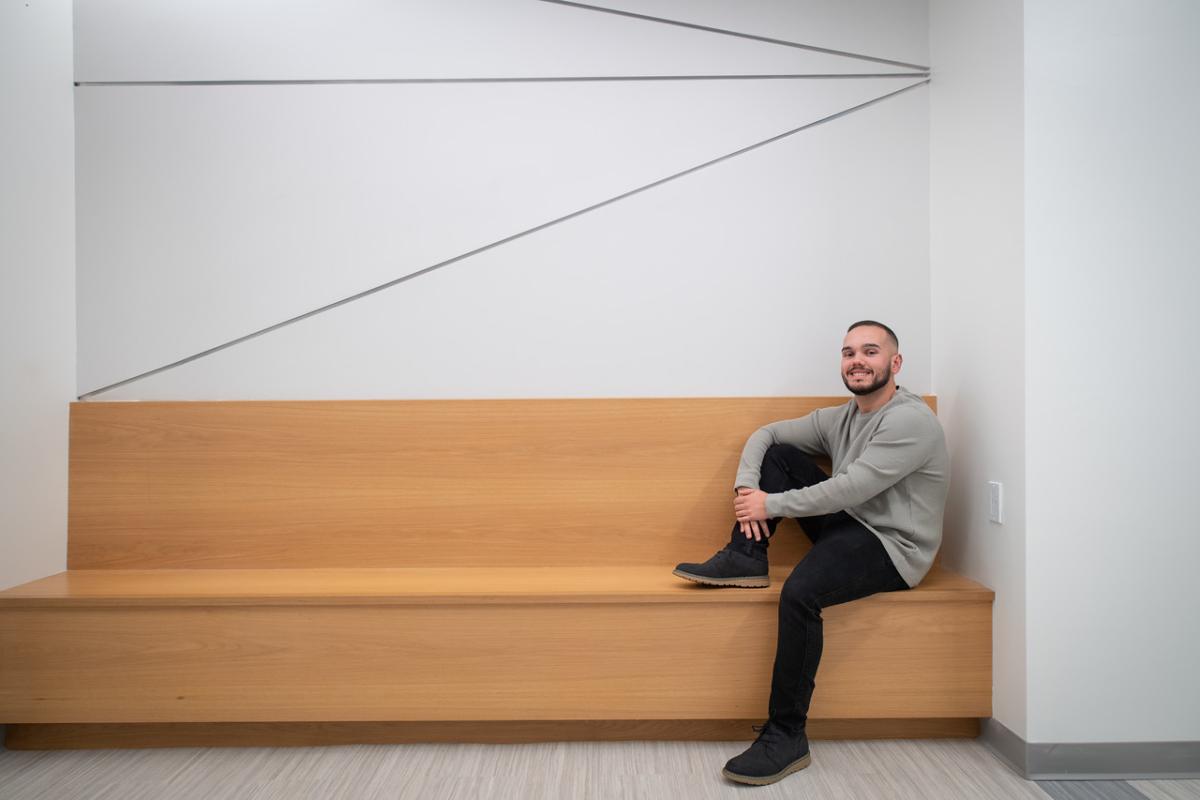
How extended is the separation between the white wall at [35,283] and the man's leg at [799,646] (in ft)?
7.38

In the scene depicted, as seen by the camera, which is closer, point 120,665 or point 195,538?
point 120,665

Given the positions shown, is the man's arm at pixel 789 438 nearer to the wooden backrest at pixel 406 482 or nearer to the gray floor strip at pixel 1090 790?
the wooden backrest at pixel 406 482

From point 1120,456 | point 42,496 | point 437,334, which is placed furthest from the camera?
point 437,334

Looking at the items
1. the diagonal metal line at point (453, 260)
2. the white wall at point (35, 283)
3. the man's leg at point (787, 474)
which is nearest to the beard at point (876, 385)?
the man's leg at point (787, 474)

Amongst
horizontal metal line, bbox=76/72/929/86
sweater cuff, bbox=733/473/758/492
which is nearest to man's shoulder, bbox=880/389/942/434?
sweater cuff, bbox=733/473/758/492

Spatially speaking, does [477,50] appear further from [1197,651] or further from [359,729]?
[1197,651]

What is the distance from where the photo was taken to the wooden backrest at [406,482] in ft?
8.62

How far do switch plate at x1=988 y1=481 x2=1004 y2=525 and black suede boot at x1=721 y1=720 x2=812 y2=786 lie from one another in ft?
2.65

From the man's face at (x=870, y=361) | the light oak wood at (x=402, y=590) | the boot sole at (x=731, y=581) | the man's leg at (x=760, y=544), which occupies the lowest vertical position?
the light oak wood at (x=402, y=590)

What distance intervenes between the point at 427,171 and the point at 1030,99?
1.86 m

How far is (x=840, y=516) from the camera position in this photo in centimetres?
238

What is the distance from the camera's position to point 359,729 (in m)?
2.33

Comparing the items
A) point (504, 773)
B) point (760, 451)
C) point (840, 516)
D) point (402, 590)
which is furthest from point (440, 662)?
point (840, 516)

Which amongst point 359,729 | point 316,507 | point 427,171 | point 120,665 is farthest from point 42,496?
point 427,171
